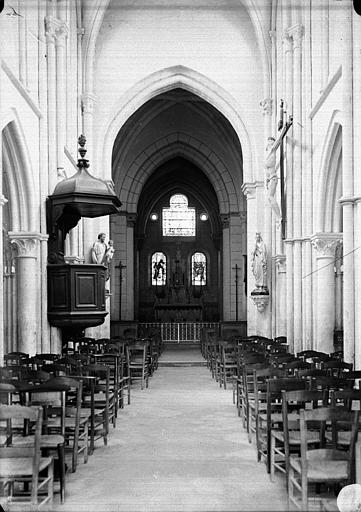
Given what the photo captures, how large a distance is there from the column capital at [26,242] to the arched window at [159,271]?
1005 inches

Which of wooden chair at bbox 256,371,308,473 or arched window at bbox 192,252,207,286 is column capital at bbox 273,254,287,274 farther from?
arched window at bbox 192,252,207,286

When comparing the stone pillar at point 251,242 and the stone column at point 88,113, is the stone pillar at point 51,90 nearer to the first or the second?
the stone column at point 88,113

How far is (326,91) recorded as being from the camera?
16031 millimetres

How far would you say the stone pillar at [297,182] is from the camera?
18.9 m

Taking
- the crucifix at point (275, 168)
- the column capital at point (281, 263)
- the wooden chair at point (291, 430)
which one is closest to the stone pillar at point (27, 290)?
the crucifix at point (275, 168)

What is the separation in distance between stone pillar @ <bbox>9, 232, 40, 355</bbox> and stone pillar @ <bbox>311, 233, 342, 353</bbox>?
7.01 m

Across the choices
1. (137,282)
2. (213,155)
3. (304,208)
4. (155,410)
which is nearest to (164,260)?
(137,282)

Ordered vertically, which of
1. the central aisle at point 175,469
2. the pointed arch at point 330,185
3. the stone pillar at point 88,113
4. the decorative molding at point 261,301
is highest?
the stone pillar at point 88,113

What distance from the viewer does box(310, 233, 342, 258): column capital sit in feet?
56.7

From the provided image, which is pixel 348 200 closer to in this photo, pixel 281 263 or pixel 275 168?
pixel 281 263

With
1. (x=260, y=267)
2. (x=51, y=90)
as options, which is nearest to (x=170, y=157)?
(x=260, y=267)

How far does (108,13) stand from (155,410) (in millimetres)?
16964

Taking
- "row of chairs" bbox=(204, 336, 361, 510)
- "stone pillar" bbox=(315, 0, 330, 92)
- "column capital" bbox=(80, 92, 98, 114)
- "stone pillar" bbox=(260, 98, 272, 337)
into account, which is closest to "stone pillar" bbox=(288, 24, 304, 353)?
"stone pillar" bbox=(315, 0, 330, 92)

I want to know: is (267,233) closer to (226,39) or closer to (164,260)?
(226,39)
